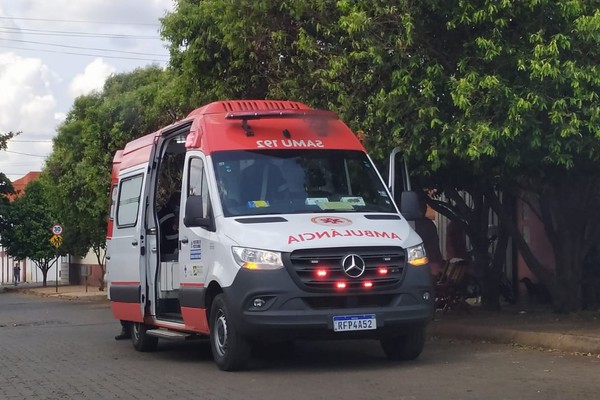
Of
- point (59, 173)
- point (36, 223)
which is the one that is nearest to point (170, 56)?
point (59, 173)

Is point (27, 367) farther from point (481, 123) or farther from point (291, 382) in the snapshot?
point (481, 123)

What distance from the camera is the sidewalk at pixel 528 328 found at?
1180 cm

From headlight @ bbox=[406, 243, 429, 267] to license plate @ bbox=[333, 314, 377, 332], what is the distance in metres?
0.77

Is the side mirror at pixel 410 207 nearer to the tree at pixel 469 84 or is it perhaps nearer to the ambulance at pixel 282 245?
the ambulance at pixel 282 245

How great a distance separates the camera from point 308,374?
10.4 m

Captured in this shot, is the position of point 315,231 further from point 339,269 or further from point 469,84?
point 469,84

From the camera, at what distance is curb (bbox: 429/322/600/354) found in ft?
37.9

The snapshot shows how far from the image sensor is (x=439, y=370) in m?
10.4

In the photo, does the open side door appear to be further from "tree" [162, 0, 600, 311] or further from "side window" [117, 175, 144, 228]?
"tree" [162, 0, 600, 311]

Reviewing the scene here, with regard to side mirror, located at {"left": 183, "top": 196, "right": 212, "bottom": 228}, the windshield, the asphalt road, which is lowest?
the asphalt road

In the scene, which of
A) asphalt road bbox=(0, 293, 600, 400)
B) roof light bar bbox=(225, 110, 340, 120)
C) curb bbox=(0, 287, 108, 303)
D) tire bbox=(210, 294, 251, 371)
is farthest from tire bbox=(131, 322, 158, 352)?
curb bbox=(0, 287, 108, 303)

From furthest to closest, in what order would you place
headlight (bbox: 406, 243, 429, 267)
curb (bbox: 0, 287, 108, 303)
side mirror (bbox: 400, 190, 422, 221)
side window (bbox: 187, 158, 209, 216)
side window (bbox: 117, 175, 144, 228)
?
curb (bbox: 0, 287, 108, 303) → side window (bbox: 117, 175, 144, 228) → side mirror (bbox: 400, 190, 422, 221) → side window (bbox: 187, 158, 209, 216) → headlight (bbox: 406, 243, 429, 267)

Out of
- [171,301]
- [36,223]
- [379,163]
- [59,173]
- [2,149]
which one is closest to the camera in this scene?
[171,301]

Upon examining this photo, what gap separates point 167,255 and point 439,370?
164 inches
